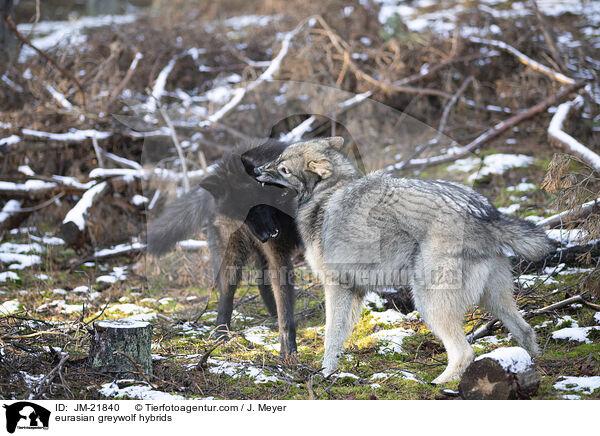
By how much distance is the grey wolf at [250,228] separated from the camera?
15.7ft

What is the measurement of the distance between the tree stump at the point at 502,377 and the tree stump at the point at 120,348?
2187 millimetres

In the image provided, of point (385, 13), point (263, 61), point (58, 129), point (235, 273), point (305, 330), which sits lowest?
point (305, 330)

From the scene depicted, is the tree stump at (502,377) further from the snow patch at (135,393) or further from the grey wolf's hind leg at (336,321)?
the snow patch at (135,393)

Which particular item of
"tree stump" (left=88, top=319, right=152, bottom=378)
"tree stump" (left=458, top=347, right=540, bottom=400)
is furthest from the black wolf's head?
"tree stump" (left=458, top=347, right=540, bottom=400)

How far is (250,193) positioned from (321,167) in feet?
2.53

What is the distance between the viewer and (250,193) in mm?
4938


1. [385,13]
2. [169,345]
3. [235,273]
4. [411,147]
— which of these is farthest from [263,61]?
[169,345]

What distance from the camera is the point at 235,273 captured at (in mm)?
5250

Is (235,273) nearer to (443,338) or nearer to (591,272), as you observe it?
(443,338)

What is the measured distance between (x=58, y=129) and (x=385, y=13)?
7.51 metres

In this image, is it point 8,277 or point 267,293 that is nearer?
point 267,293

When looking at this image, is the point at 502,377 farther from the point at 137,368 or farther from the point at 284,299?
the point at 137,368

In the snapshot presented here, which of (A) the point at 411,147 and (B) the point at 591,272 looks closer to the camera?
(B) the point at 591,272

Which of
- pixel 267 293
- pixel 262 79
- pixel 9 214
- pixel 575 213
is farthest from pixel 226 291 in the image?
pixel 262 79
